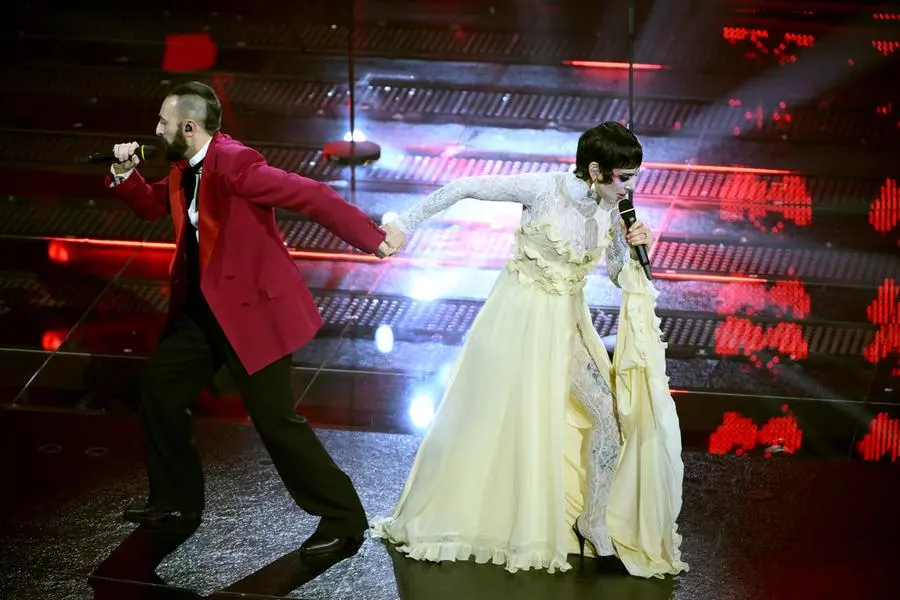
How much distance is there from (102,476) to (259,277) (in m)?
1.20

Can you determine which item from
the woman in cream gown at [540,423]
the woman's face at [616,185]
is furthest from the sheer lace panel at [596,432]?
the woman's face at [616,185]

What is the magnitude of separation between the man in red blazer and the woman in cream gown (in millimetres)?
266

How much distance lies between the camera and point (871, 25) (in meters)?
8.87

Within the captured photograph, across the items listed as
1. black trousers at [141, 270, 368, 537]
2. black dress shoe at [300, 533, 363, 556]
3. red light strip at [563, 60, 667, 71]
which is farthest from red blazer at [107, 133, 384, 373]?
red light strip at [563, 60, 667, 71]

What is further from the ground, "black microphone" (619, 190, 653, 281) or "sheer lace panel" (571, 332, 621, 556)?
"black microphone" (619, 190, 653, 281)

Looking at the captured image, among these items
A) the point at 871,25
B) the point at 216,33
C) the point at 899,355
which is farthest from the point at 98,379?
the point at 871,25

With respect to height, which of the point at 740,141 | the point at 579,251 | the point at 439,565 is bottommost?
the point at 439,565

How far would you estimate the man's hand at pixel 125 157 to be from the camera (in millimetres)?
4512

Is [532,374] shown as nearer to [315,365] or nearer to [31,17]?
[315,365]

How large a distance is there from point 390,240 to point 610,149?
738 millimetres

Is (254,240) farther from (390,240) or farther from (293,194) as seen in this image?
(390,240)

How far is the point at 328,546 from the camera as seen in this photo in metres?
4.57

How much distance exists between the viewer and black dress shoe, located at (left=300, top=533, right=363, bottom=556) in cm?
457

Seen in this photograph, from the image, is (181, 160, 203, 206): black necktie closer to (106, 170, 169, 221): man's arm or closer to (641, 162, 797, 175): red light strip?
(106, 170, 169, 221): man's arm
